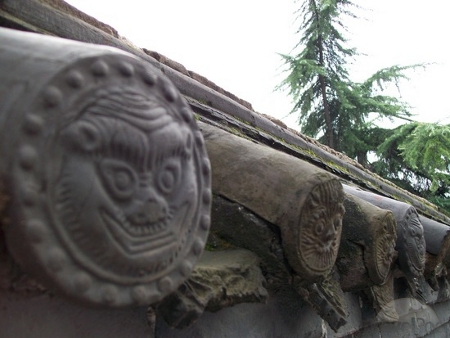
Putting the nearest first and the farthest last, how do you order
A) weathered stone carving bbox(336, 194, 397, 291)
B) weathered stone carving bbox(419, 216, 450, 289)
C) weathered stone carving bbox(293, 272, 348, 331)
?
weathered stone carving bbox(293, 272, 348, 331) → weathered stone carving bbox(336, 194, 397, 291) → weathered stone carving bbox(419, 216, 450, 289)

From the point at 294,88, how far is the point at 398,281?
10.3 meters

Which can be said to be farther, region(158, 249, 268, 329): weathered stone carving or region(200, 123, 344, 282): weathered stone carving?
region(200, 123, 344, 282): weathered stone carving

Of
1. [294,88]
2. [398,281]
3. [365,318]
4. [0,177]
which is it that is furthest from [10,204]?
[294,88]

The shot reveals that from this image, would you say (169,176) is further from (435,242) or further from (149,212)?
(435,242)

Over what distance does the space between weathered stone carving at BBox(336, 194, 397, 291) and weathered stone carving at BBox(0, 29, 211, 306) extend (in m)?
1.07

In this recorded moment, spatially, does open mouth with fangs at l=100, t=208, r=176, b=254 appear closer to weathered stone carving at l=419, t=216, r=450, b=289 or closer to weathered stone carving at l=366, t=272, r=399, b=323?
weathered stone carving at l=366, t=272, r=399, b=323

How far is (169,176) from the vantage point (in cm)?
80

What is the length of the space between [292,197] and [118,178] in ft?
2.03

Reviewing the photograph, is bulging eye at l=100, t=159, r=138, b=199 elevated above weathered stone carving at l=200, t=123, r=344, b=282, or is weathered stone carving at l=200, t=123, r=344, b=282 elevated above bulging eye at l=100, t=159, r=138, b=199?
bulging eye at l=100, t=159, r=138, b=199

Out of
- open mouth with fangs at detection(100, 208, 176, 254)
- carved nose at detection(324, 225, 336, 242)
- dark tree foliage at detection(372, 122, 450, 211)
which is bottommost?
dark tree foliage at detection(372, 122, 450, 211)

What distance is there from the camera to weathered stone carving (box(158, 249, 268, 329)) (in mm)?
947

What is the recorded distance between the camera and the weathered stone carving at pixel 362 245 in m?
1.77

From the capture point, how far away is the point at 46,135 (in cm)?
66

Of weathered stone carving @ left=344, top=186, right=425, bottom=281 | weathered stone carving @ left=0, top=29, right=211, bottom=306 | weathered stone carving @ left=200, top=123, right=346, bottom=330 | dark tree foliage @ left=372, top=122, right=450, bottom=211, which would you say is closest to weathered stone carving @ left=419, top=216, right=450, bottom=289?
weathered stone carving @ left=344, top=186, right=425, bottom=281
